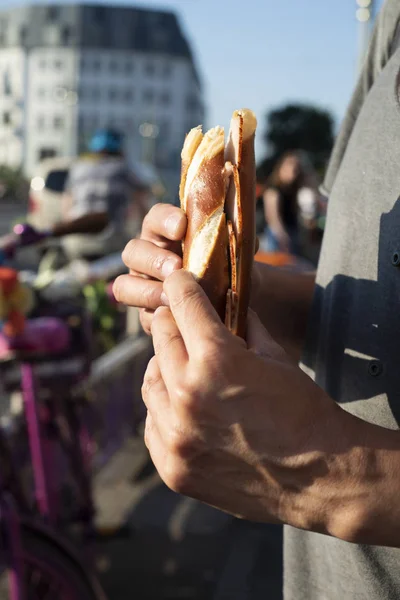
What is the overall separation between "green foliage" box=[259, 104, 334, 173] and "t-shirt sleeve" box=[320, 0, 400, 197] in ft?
310

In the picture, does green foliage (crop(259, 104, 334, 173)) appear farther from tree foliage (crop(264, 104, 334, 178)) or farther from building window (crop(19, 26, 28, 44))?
building window (crop(19, 26, 28, 44))

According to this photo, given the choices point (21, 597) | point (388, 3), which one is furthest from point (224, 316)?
point (21, 597)

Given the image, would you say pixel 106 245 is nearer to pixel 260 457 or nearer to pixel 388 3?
pixel 388 3

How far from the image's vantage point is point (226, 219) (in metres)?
1.07

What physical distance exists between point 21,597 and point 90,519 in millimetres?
1164

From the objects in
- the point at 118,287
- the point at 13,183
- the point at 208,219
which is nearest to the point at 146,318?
the point at 118,287

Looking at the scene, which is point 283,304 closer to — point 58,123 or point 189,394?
point 189,394

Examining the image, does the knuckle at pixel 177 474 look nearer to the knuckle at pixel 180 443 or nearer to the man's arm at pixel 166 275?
the knuckle at pixel 180 443

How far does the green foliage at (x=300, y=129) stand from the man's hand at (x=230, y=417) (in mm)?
95270

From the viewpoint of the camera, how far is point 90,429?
4.46m

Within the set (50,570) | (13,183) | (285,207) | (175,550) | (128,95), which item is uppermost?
(50,570)

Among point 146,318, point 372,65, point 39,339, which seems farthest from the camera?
point 39,339

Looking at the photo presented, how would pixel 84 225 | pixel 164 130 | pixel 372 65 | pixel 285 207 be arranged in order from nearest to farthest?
pixel 372 65, pixel 84 225, pixel 285 207, pixel 164 130

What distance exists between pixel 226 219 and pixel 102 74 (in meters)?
105
